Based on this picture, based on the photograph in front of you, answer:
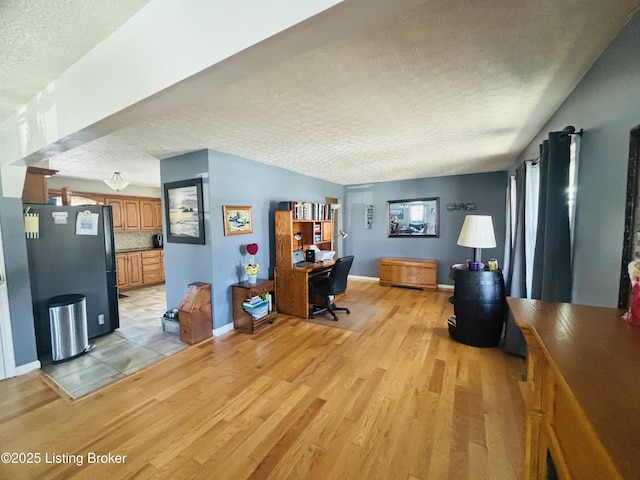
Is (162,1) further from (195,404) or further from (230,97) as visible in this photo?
(195,404)

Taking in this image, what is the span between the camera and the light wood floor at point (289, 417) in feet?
4.67

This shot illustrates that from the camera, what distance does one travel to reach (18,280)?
238 cm

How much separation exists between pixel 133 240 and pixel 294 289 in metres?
4.57

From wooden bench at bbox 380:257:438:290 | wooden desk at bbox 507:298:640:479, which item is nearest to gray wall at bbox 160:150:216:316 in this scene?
wooden desk at bbox 507:298:640:479

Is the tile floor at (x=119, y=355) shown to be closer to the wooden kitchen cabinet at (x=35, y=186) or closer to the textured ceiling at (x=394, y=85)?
the wooden kitchen cabinet at (x=35, y=186)

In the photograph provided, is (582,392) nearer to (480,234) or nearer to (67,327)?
(480,234)

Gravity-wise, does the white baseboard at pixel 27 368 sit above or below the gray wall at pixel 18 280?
below

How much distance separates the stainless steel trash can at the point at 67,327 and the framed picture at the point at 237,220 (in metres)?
1.77

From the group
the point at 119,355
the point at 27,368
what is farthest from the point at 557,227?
the point at 27,368

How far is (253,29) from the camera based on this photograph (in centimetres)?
78

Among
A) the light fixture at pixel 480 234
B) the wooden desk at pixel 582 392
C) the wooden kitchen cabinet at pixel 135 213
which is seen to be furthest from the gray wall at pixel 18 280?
the light fixture at pixel 480 234

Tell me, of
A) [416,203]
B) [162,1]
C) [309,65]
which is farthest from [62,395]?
[416,203]

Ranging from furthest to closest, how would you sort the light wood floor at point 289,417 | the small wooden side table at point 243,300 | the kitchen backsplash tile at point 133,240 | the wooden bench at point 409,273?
the kitchen backsplash tile at point 133,240 → the wooden bench at point 409,273 → the small wooden side table at point 243,300 → the light wood floor at point 289,417

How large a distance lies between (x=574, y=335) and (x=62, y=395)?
133 inches
